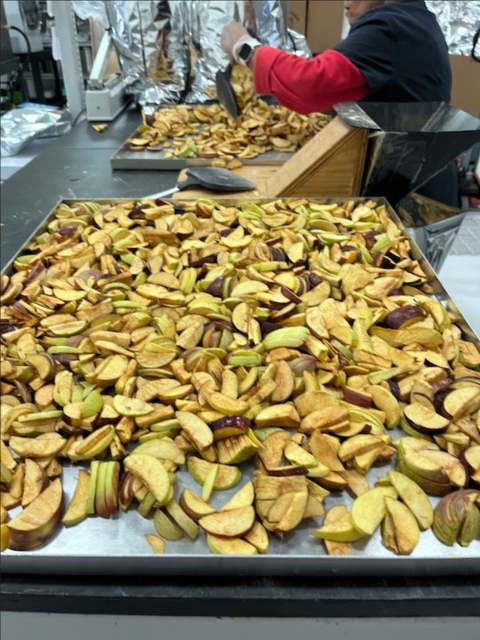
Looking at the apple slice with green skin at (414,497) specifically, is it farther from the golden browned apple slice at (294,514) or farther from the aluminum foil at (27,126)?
the aluminum foil at (27,126)

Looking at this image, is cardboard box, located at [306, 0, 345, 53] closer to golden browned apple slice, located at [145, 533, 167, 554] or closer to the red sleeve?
the red sleeve

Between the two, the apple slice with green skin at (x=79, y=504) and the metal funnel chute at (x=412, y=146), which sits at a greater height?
the metal funnel chute at (x=412, y=146)

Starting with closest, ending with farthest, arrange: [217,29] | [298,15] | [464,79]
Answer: [464,79] < [217,29] < [298,15]

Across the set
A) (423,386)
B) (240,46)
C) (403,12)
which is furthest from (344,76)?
(423,386)

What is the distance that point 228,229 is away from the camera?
116 cm

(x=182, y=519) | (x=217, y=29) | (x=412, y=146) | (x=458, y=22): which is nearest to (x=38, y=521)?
(x=182, y=519)

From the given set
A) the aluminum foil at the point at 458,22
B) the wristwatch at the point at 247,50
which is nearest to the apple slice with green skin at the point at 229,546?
the wristwatch at the point at 247,50

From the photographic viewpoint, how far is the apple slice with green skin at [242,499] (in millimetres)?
588

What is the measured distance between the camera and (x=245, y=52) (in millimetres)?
1955

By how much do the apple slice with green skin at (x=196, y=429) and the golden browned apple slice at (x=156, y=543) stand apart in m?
0.12

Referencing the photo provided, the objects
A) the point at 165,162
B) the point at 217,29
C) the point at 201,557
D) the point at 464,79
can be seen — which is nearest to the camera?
the point at 201,557

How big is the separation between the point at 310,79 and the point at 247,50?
1.52 ft

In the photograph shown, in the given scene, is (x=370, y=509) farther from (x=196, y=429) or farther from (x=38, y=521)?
(x=38, y=521)

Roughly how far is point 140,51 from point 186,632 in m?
2.77
